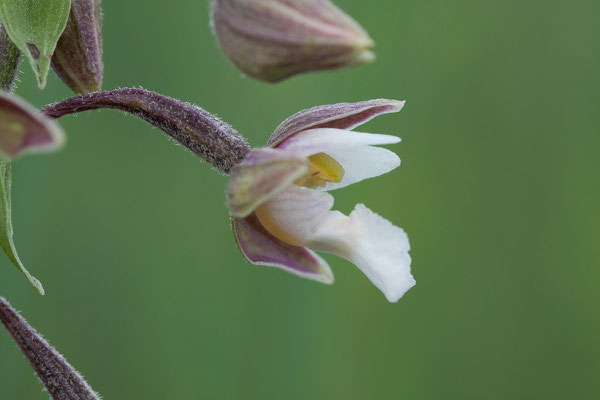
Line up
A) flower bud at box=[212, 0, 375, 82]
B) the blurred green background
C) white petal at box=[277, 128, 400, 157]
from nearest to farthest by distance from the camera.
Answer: flower bud at box=[212, 0, 375, 82], white petal at box=[277, 128, 400, 157], the blurred green background

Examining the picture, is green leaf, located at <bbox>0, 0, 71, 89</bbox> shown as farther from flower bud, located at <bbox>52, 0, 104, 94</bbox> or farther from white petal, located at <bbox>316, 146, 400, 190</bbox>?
white petal, located at <bbox>316, 146, 400, 190</bbox>

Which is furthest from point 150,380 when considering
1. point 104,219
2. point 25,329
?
point 25,329

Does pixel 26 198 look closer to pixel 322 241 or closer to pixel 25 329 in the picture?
pixel 25 329

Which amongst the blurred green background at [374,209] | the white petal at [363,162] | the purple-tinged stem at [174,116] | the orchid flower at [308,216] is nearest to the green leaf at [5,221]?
the purple-tinged stem at [174,116]

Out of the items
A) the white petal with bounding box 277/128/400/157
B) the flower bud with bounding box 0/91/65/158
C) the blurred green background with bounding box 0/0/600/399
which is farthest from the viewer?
the blurred green background with bounding box 0/0/600/399

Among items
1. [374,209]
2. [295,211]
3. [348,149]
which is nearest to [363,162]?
[348,149]

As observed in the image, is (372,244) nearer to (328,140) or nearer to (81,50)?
(328,140)

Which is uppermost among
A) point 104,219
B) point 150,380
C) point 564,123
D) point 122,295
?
point 564,123

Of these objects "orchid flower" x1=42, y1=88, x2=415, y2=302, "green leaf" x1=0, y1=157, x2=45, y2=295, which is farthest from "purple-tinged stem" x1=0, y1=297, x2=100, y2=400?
"orchid flower" x1=42, y1=88, x2=415, y2=302
